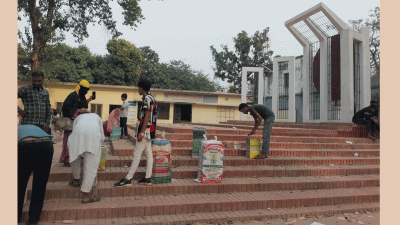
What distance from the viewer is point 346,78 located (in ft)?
36.3

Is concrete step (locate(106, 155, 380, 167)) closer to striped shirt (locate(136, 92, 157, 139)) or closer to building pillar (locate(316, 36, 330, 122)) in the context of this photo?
striped shirt (locate(136, 92, 157, 139))

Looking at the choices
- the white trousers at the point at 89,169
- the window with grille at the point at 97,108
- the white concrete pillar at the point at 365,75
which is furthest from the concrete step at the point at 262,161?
the window with grille at the point at 97,108

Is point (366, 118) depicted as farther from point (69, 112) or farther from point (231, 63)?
point (231, 63)

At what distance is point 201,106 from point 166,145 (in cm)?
2099

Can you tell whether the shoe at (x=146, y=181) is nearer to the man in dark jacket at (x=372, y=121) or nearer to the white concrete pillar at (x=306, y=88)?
the man in dark jacket at (x=372, y=121)

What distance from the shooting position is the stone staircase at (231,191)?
12.5 ft

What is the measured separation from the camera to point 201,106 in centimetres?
2567

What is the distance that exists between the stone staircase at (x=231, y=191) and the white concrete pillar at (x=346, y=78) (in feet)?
Answer: 13.3

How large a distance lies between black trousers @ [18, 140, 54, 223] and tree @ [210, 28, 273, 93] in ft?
98.1

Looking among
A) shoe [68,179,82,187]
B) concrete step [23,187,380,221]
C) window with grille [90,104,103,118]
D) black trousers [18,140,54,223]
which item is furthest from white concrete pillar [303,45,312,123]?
window with grille [90,104,103,118]

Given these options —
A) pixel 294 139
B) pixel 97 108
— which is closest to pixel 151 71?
pixel 97 108

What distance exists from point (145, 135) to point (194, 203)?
52.9 inches

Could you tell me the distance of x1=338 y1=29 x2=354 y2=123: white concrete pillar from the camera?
35.8 ft

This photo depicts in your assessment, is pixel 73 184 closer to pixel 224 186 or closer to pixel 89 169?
pixel 89 169
